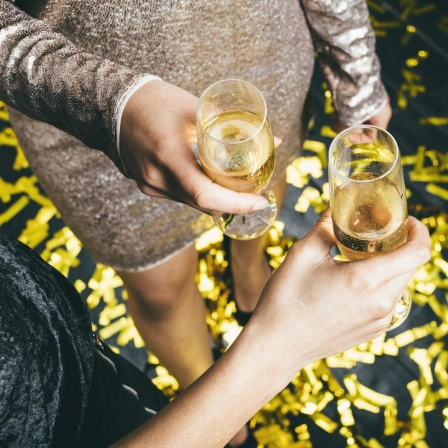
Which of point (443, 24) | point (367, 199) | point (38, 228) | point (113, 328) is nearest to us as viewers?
point (367, 199)

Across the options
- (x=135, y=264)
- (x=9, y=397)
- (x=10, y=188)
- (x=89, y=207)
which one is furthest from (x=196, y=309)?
(x=10, y=188)

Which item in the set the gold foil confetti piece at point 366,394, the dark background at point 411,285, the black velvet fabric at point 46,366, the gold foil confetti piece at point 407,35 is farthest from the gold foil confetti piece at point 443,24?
the black velvet fabric at point 46,366

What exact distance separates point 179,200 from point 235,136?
158mm

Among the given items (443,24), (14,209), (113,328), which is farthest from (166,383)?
(443,24)

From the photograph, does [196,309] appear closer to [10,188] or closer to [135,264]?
[135,264]

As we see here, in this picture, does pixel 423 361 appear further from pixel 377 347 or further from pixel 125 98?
pixel 125 98

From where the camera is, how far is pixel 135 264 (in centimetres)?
138

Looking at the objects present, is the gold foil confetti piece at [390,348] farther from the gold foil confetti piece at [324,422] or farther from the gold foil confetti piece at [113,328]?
the gold foil confetti piece at [113,328]

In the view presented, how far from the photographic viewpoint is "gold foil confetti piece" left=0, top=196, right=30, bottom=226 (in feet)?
7.41

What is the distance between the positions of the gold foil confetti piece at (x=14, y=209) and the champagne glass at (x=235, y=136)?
1571 millimetres

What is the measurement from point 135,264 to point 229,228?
258 millimetres

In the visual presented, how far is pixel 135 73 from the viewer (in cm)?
94

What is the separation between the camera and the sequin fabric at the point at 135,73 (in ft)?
3.18

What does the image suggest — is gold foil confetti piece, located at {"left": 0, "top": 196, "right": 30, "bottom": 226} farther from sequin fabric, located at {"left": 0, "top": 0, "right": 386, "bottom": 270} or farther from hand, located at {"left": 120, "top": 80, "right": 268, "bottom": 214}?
hand, located at {"left": 120, "top": 80, "right": 268, "bottom": 214}
